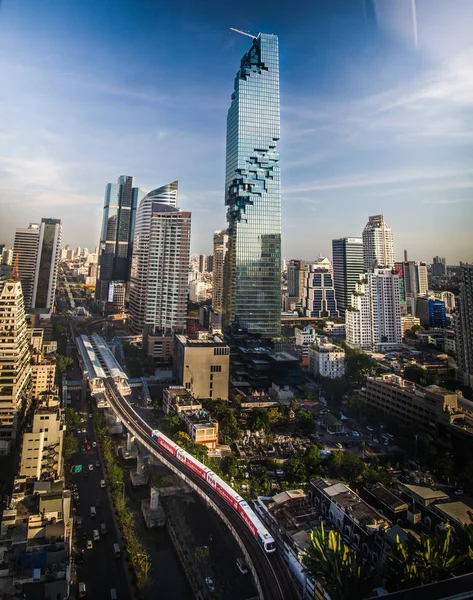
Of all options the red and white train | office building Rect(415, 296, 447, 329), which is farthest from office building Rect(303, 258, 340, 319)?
the red and white train

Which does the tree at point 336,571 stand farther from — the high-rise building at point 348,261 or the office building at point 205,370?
the high-rise building at point 348,261

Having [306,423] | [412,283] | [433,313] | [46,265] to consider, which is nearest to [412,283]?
[412,283]

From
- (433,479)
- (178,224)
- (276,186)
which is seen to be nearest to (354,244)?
(276,186)

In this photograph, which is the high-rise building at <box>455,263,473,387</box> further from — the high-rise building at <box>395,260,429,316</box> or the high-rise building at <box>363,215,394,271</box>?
the high-rise building at <box>363,215,394,271</box>

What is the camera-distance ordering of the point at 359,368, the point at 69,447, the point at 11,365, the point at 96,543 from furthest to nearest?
1. the point at 359,368
2. the point at 11,365
3. the point at 69,447
4. the point at 96,543

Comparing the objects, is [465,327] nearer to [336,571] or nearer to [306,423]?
[306,423]
